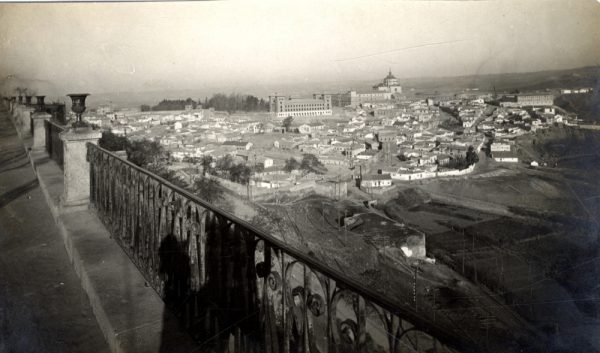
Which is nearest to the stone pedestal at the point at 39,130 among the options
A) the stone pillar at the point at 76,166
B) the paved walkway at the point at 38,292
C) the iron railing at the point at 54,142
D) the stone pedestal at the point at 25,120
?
the iron railing at the point at 54,142

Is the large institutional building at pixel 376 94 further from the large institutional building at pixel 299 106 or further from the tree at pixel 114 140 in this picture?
the tree at pixel 114 140

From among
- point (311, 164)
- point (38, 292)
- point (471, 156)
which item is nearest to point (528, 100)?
point (471, 156)

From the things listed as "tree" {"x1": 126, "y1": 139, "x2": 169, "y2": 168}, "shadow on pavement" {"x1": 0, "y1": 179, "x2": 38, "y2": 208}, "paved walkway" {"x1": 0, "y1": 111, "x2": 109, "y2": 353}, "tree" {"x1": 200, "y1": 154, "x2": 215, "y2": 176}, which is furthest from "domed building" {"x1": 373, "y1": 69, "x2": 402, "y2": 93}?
"paved walkway" {"x1": 0, "y1": 111, "x2": 109, "y2": 353}

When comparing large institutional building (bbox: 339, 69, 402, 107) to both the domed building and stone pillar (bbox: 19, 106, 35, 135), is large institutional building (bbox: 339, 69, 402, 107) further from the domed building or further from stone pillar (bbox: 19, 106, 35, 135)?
stone pillar (bbox: 19, 106, 35, 135)

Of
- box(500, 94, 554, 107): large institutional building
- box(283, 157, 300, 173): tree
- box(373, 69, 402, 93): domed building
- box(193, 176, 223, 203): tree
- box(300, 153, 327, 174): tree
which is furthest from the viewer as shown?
box(300, 153, 327, 174): tree

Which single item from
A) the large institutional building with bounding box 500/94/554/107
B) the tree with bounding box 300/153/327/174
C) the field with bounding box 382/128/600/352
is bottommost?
the field with bounding box 382/128/600/352

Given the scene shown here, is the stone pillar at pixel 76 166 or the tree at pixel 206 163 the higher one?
the stone pillar at pixel 76 166
